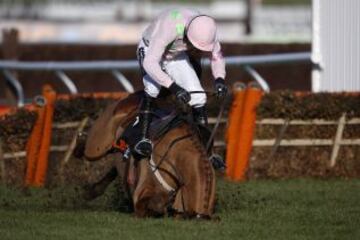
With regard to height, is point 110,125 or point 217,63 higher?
point 217,63

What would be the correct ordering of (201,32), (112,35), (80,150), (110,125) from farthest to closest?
(112,35), (80,150), (110,125), (201,32)

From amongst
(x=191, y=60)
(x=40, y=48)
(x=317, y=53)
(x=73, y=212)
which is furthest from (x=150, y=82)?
(x=40, y=48)

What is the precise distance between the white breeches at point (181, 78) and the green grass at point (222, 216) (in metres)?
1.01

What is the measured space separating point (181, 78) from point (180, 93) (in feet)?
1.95

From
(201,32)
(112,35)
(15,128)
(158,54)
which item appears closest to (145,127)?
(158,54)

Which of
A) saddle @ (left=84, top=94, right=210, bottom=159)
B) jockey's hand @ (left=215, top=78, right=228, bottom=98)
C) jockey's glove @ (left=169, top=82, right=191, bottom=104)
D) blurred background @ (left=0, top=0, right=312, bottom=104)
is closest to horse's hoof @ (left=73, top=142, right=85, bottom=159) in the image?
saddle @ (left=84, top=94, right=210, bottom=159)

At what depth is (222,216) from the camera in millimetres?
10086

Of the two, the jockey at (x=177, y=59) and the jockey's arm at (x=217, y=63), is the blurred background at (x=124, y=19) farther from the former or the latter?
the jockey at (x=177, y=59)

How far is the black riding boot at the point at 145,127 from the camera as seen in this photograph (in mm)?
9914

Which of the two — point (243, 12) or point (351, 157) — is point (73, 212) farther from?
point (243, 12)

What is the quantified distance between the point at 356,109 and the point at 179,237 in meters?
5.64

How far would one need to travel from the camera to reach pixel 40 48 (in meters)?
25.7

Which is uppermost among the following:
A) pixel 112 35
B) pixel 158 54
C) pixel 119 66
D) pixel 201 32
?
pixel 201 32

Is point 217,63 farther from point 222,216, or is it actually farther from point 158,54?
point 222,216
